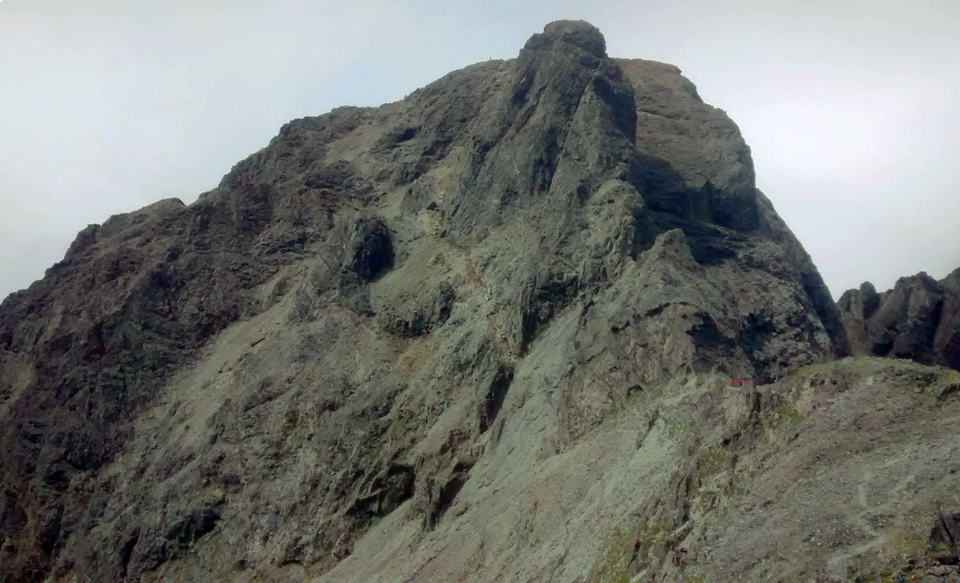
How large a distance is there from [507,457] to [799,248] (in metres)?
27.8

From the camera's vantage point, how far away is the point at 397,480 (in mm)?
36781

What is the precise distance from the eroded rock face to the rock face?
Result: 3.46 metres

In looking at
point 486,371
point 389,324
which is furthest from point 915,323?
point 389,324

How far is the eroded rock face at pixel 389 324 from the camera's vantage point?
3462 cm

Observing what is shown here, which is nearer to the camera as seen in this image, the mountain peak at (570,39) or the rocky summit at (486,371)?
the rocky summit at (486,371)

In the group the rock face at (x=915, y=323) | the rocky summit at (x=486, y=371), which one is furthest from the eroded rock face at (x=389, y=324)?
the rock face at (x=915, y=323)

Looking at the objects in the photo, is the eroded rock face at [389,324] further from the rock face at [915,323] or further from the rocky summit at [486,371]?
the rock face at [915,323]

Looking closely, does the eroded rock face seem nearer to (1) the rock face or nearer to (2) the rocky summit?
(2) the rocky summit

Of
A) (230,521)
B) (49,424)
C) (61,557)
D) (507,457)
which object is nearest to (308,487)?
(230,521)

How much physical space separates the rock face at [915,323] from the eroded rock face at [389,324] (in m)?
3.46

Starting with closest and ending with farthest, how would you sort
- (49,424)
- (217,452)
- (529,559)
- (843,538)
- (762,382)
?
1. (843,538)
2. (529,559)
3. (762,382)
4. (217,452)
5. (49,424)

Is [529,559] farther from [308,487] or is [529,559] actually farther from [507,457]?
[308,487]

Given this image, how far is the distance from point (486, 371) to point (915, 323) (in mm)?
25556

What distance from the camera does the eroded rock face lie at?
3462 cm
